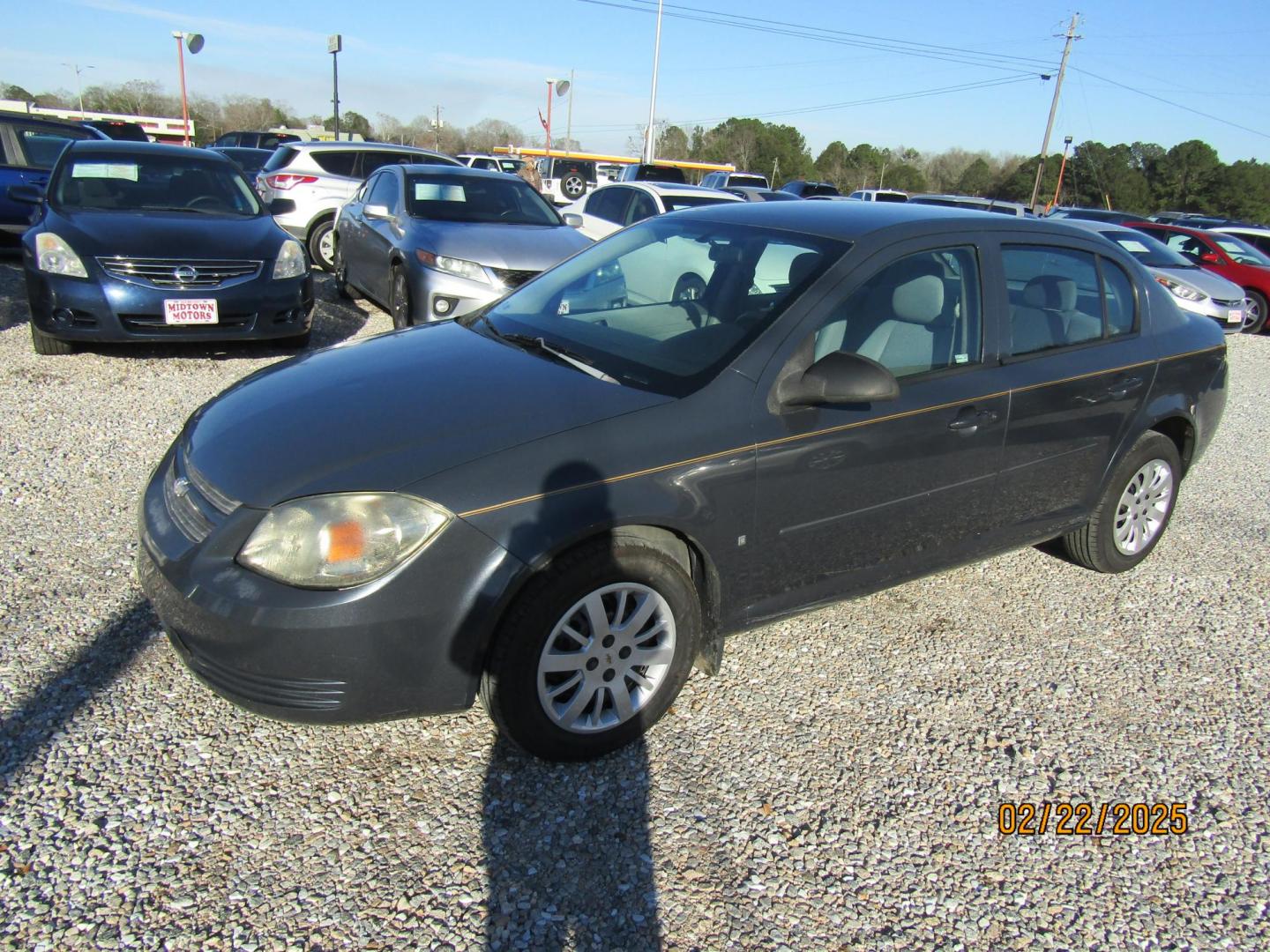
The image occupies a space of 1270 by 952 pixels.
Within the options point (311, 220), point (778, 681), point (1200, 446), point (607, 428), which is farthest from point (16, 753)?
point (311, 220)

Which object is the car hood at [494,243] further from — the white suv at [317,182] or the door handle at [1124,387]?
the door handle at [1124,387]

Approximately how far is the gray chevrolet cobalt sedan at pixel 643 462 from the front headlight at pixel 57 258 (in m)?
3.80

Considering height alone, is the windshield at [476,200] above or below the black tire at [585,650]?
above

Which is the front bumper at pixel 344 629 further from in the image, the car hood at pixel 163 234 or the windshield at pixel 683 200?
the windshield at pixel 683 200

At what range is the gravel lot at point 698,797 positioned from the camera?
2.18m

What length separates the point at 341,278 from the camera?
9539 millimetres

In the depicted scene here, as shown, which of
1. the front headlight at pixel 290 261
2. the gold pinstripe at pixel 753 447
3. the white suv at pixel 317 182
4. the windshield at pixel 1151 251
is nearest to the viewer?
the gold pinstripe at pixel 753 447

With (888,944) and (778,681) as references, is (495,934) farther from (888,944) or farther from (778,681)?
(778,681)

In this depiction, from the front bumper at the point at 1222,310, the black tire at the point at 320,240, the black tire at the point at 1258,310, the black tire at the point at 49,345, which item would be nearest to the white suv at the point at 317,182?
the black tire at the point at 320,240

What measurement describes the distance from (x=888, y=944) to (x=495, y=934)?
0.93 meters

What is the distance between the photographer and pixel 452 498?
2.38 m

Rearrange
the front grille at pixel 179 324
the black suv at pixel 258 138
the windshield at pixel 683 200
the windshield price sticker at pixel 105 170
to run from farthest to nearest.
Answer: the black suv at pixel 258 138
the windshield at pixel 683 200
the windshield price sticker at pixel 105 170
the front grille at pixel 179 324

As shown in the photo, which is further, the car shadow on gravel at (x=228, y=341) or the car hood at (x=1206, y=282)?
the car hood at (x=1206, y=282)
